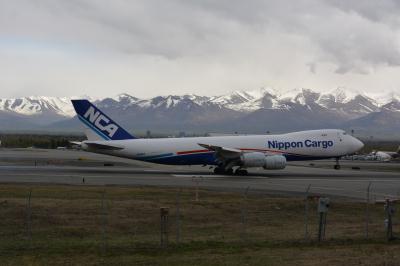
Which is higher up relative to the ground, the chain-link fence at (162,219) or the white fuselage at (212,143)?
the white fuselage at (212,143)

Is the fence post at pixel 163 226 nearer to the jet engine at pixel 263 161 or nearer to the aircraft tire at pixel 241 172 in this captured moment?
the jet engine at pixel 263 161

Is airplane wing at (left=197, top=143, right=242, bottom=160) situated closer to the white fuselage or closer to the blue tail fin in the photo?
the white fuselage

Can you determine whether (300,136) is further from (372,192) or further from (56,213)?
(56,213)

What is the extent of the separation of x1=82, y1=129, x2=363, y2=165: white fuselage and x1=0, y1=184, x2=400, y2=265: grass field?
15.7 metres

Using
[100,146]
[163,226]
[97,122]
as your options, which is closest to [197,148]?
[100,146]

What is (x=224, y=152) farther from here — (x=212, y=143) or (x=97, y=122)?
(x=97, y=122)

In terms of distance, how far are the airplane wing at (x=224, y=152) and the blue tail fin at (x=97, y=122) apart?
723 cm

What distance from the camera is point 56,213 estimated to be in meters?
26.4

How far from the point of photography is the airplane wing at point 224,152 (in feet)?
165

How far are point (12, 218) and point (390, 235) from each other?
14.5 meters

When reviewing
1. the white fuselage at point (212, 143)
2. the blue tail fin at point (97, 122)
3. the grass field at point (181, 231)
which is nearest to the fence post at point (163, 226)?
the grass field at point (181, 231)

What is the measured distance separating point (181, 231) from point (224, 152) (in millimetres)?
27463

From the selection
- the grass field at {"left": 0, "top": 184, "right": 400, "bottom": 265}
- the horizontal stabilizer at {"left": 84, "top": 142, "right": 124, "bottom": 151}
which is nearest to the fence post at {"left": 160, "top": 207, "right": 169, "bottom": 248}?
the grass field at {"left": 0, "top": 184, "right": 400, "bottom": 265}

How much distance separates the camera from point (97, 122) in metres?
52.2
